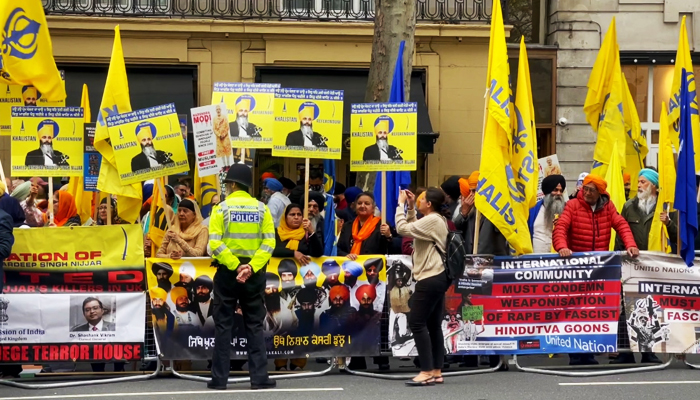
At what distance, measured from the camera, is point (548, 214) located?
40.3 ft

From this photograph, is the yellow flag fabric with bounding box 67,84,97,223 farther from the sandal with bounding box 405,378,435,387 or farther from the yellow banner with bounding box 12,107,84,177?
the sandal with bounding box 405,378,435,387

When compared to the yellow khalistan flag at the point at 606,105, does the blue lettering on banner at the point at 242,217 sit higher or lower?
lower

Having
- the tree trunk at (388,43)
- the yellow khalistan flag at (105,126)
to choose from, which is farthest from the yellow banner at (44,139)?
the tree trunk at (388,43)

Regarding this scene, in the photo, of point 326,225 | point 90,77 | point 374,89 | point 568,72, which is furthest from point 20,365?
point 568,72

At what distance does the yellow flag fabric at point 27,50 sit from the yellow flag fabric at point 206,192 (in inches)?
73.6

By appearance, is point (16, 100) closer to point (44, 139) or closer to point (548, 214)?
point (44, 139)

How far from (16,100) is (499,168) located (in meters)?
5.11

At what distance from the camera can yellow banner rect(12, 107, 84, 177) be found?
1117 centimetres

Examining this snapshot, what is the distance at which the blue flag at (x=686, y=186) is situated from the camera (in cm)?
1092

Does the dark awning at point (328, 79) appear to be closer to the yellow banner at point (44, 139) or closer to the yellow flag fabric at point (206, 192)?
the yellow flag fabric at point (206, 192)

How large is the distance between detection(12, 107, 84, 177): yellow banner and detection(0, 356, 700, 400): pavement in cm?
213

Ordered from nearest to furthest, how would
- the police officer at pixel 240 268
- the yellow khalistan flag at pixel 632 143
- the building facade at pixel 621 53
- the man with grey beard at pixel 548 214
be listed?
the police officer at pixel 240 268
the man with grey beard at pixel 548 214
the yellow khalistan flag at pixel 632 143
the building facade at pixel 621 53

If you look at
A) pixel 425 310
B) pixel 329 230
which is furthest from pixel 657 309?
pixel 329 230

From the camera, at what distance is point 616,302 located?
10734 millimetres
